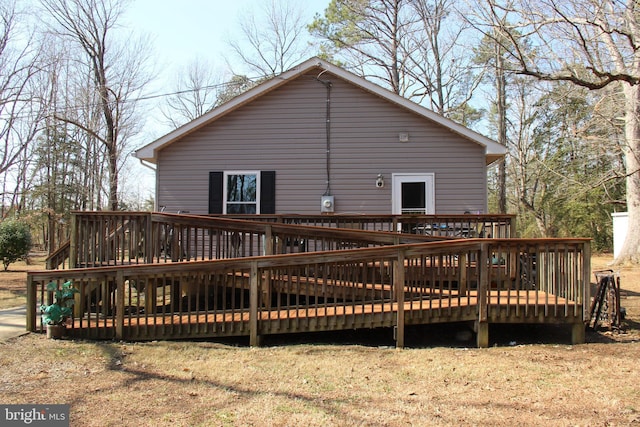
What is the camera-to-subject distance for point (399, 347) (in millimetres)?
5543

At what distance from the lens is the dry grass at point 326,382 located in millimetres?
3377

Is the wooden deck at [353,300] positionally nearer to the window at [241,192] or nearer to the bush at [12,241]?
the window at [241,192]

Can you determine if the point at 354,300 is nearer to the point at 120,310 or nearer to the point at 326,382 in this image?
the point at 326,382

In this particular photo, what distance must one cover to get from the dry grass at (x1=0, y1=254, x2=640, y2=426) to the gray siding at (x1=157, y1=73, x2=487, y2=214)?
15.9ft

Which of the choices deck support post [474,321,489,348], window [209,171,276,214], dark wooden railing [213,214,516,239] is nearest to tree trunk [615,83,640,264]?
dark wooden railing [213,214,516,239]

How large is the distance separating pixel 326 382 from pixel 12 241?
46.7 feet

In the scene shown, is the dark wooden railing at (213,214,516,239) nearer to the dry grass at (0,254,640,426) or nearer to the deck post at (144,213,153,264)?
the deck post at (144,213,153,264)

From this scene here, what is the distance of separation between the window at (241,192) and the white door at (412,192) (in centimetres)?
315

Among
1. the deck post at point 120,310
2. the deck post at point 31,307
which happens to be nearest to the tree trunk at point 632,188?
the deck post at point 120,310

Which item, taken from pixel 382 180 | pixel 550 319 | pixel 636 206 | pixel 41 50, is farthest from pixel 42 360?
pixel 636 206

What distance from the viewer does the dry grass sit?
3.38m

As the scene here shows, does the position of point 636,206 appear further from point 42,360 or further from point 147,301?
point 42,360

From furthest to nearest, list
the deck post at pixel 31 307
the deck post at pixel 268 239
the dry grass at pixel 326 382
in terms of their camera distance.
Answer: the deck post at pixel 268 239
the deck post at pixel 31 307
the dry grass at pixel 326 382

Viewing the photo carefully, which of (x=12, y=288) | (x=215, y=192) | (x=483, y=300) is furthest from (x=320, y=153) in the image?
→ (x=12, y=288)
